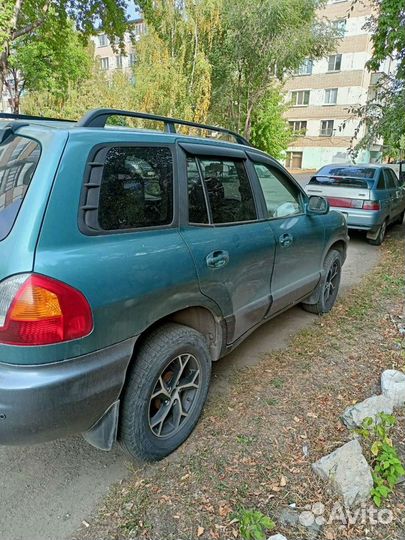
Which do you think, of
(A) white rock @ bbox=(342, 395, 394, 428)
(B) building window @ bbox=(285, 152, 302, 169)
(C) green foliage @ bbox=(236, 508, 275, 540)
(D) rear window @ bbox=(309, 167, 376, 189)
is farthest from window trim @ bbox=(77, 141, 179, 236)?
(B) building window @ bbox=(285, 152, 302, 169)

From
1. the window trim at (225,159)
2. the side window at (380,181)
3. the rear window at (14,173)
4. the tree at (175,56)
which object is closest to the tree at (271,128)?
the tree at (175,56)

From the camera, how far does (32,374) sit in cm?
155

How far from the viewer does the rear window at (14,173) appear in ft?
5.39

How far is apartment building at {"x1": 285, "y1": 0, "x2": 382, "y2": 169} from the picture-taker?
99.8 feet

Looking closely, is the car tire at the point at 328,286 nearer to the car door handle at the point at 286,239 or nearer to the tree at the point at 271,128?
the car door handle at the point at 286,239

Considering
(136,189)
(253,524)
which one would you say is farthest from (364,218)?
(253,524)

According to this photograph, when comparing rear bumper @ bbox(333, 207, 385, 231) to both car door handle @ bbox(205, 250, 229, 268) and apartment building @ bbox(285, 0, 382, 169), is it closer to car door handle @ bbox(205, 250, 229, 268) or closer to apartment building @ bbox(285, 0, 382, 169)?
car door handle @ bbox(205, 250, 229, 268)

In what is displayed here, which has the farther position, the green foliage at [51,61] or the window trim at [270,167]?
the green foliage at [51,61]

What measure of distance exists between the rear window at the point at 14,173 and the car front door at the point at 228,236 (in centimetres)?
85

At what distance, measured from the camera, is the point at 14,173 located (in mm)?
1759

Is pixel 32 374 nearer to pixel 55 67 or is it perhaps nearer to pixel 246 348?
pixel 246 348

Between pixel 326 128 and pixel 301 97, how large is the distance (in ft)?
12.7

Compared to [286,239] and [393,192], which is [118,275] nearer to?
[286,239]

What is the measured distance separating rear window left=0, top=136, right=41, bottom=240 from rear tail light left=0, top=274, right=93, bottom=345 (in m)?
0.25
